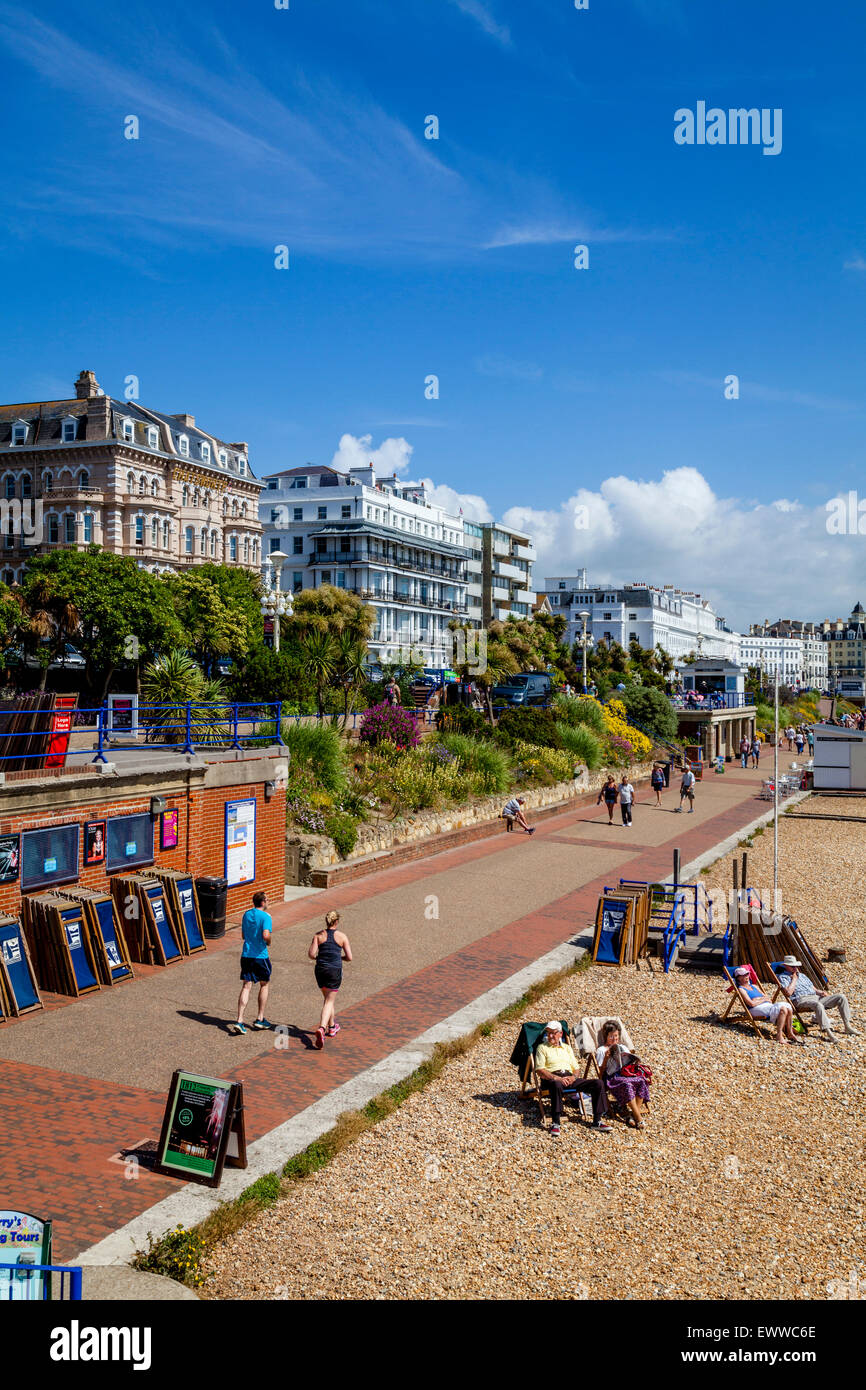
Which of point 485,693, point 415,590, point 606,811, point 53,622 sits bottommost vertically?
point 606,811

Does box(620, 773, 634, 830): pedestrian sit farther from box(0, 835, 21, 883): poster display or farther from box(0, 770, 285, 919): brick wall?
box(0, 835, 21, 883): poster display

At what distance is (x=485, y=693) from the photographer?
38.3m

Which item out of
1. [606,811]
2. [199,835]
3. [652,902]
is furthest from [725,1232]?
[606,811]

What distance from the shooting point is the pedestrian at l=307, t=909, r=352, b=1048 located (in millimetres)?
10125

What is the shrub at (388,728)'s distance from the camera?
24656 millimetres

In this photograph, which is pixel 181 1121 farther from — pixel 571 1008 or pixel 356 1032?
pixel 571 1008

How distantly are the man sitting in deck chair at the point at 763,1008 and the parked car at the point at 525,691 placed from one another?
26.3 metres

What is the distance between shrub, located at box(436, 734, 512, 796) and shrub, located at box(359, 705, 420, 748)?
2.06 metres

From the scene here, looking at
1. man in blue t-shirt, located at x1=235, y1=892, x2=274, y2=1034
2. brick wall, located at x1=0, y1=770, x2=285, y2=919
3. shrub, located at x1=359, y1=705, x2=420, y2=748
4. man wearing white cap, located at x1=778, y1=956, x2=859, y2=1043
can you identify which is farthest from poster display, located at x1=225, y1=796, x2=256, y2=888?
shrub, located at x1=359, y1=705, x2=420, y2=748

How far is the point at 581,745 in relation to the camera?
34.5m

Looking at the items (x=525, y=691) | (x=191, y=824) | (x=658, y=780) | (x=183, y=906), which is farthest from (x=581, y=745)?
(x=183, y=906)

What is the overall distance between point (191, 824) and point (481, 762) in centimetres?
1376
